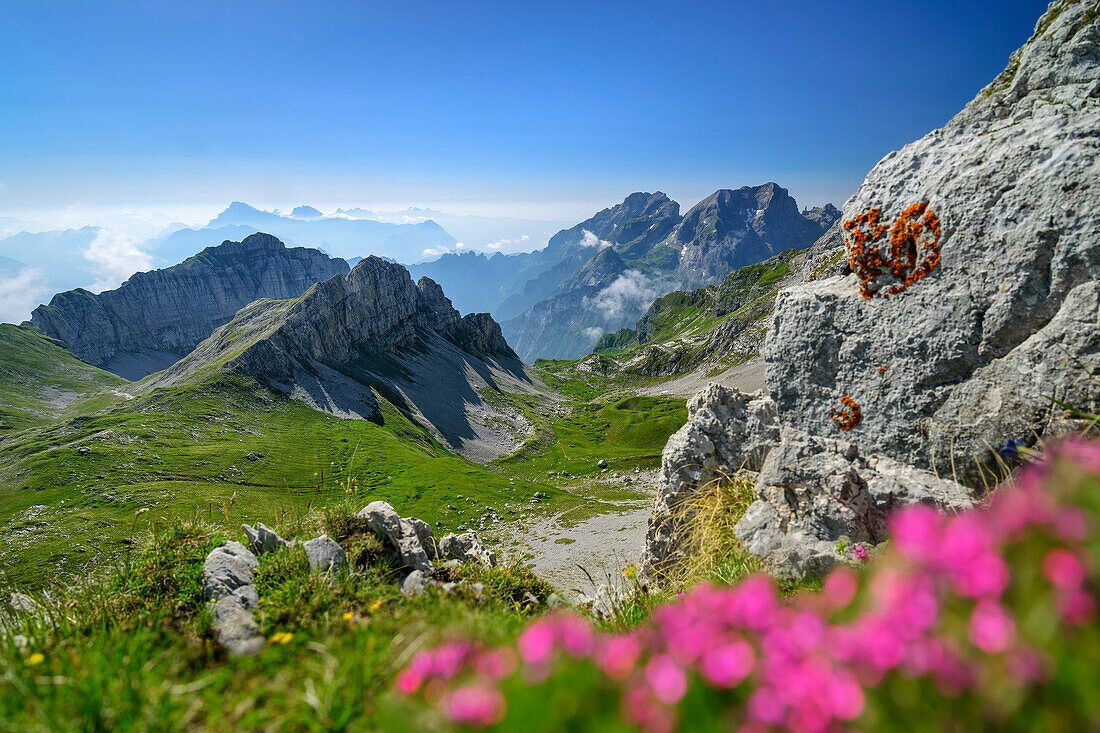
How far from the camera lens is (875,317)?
32.2 feet

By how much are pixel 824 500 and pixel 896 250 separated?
209 inches

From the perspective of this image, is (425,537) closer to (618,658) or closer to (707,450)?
(707,450)

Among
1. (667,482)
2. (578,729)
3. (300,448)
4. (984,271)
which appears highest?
(984,271)

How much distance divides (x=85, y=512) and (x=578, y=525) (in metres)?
63.0

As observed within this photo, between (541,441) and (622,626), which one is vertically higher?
(622,626)

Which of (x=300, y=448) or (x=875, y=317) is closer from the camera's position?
(x=875, y=317)

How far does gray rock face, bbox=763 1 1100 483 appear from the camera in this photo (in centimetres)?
769

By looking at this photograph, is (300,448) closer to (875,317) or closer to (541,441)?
(541,441)

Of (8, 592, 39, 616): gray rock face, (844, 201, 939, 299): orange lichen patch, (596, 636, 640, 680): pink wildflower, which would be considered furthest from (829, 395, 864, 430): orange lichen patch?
(8, 592, 39, 616): gray rock face

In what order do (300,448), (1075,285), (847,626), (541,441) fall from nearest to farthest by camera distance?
(847,626), (1075,285), (300,448), (541,441)

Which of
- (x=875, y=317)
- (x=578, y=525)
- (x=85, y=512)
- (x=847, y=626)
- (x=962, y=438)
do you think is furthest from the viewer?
(x=578, y=525)

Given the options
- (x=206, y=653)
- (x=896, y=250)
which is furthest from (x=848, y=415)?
(x=206, y=653)

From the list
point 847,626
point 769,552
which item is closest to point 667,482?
point 769,552

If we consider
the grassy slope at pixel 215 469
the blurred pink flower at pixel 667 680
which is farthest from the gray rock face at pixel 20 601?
the grassy slope at pixel 215 469
